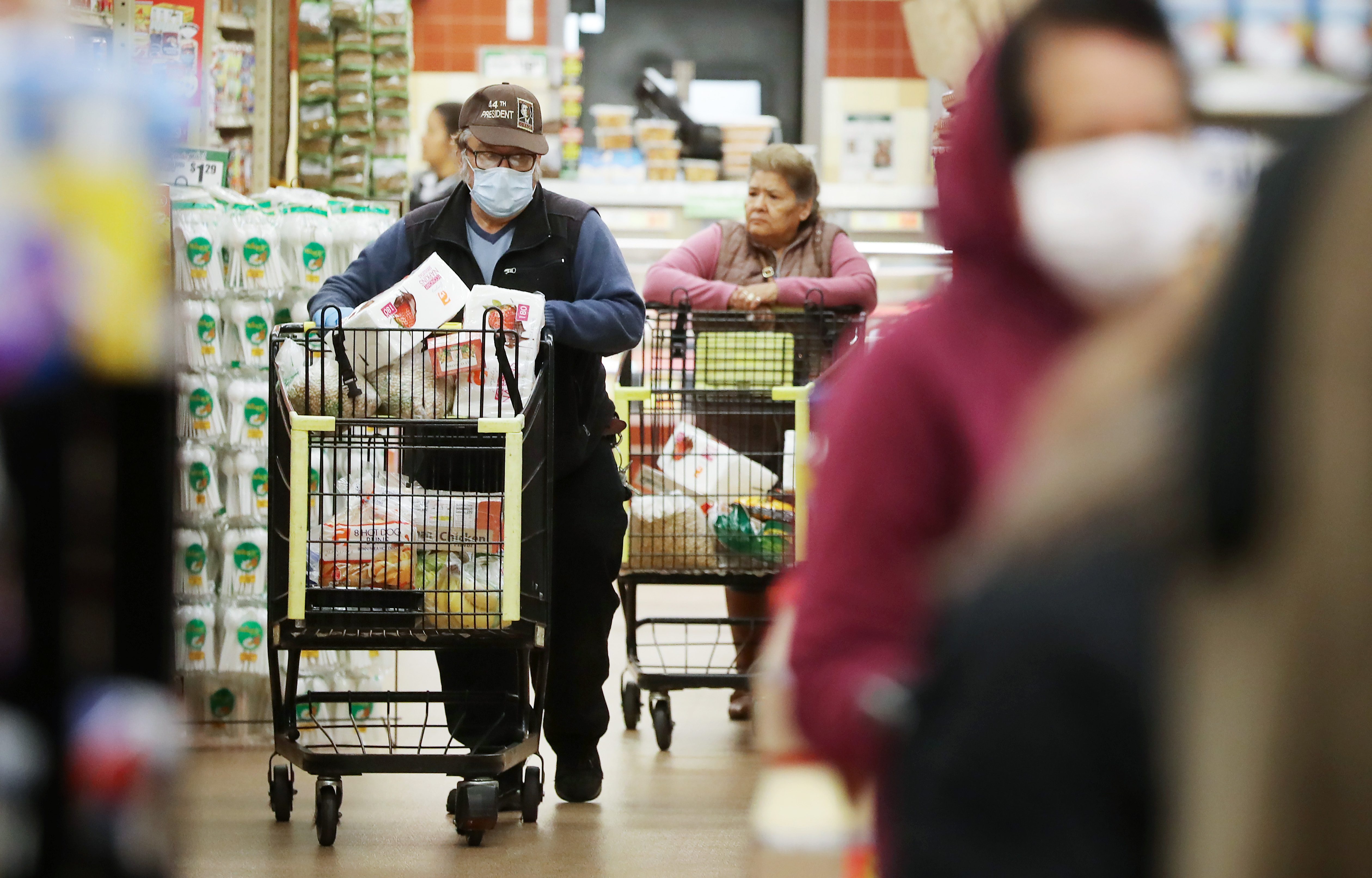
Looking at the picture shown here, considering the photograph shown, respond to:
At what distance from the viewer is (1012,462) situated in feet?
3.04

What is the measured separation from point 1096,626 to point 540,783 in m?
3.56

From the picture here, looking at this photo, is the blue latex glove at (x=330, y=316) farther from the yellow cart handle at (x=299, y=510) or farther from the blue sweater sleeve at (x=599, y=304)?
the blue sweater sleeve at (x=599, y=304)

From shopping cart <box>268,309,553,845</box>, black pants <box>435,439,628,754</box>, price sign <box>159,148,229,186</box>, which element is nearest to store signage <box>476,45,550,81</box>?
price sign <box>159,148,229,186</box>

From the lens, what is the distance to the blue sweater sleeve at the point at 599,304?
13.4 ft

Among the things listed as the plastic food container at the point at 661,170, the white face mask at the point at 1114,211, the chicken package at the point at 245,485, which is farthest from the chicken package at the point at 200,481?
the plastic food container at the point at 661,170

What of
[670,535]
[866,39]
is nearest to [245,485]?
[670,535]

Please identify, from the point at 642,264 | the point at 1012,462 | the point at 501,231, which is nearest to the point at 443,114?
the point at 642,264

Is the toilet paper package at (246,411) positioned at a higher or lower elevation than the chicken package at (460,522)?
higher

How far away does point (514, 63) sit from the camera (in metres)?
10.6

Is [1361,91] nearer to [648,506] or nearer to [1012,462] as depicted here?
[1012,462]

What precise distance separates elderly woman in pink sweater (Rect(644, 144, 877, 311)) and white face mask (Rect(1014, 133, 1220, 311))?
386 cm

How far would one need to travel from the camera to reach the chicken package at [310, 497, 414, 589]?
377 cm

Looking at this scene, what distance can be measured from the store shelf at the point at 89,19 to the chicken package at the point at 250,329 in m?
0.91

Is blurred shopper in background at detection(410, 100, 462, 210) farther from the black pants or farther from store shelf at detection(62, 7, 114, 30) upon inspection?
the black pants
